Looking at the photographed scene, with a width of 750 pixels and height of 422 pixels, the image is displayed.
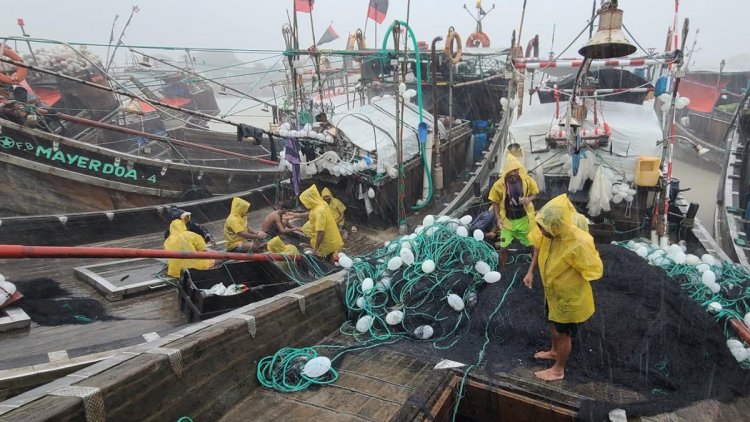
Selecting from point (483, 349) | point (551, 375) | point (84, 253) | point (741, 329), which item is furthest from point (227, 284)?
point (741, 329)

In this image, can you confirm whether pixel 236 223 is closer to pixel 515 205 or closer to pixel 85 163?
pixel 515 205

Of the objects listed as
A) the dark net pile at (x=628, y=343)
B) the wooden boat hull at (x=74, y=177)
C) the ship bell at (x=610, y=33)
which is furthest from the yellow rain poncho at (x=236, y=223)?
the ship bell at (x=610, y=33)

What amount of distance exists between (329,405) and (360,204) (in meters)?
5.08

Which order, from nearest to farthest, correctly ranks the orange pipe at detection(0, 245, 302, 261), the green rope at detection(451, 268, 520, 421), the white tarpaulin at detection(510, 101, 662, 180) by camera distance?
the orange pipe at detection(0, 245, 302, 261), the green rope at detection(451, 268, 520, 421), the white tarpaulin at detection(510, 101, 662, 180)

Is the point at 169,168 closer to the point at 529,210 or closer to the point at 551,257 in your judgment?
the point at 529,210

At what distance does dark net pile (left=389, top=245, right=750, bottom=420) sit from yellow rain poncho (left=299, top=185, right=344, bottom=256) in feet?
8.46

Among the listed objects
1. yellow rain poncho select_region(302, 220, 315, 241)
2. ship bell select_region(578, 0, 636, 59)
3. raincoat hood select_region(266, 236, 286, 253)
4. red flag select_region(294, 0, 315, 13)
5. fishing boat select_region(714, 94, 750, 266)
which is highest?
red flag select_region(294, 0, 315, 13)

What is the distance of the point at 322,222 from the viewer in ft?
20.7

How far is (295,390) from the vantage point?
3613mm

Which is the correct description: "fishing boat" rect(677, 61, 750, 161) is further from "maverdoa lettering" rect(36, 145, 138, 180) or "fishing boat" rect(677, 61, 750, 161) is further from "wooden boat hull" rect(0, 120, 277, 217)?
"maverdoa lettering" rect(36, 145, 138, 180)

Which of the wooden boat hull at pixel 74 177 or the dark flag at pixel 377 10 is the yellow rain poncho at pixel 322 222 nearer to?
the wooden boat hull at pixel 74 177

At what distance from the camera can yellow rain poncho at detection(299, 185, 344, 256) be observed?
6.31 metres

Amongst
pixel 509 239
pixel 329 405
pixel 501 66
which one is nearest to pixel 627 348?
pixel 509 239

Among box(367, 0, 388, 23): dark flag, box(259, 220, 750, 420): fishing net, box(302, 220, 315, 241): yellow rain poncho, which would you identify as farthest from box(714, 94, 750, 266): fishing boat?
box(367, 0, 388, 23): dark flag
